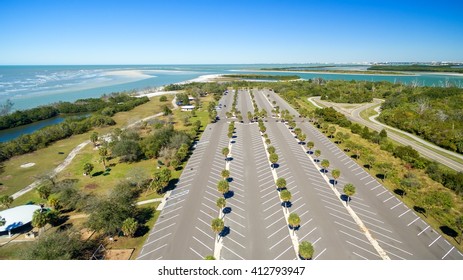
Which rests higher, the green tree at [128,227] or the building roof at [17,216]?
the green tree at [128,227]

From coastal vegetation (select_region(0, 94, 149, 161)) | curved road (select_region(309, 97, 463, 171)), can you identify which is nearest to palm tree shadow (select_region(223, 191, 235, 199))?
curved road (select_region(309, 97, 463, 171))

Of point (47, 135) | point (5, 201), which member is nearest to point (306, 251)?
point (5, 201)

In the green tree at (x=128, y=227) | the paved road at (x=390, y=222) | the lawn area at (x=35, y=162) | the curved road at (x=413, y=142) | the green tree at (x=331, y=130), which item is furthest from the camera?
the green tree at (x=331, y=130)

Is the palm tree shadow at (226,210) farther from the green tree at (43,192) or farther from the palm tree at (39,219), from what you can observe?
the green tree at (43,192)

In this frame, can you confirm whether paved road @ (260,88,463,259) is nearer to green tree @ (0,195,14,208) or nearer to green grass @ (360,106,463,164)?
green grass @ (360,106,463,164)

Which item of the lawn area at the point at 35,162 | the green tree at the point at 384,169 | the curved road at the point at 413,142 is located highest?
the green tree at the point at 384,169

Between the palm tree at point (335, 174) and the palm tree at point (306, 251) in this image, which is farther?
the palm tree at point (335, 174)

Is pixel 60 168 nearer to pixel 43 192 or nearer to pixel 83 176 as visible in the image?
pixel 83 176

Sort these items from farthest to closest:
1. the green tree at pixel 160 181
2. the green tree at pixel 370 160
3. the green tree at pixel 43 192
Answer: the green tree at pixel 370 160, the green tree at pixel 160 181, the green tree at pixel 43 192

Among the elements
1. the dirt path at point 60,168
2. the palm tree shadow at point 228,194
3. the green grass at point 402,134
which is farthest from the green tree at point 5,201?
the green grass at point 402,134

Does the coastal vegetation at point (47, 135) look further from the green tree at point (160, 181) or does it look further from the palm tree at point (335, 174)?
the palm tree at point (335, 174)
